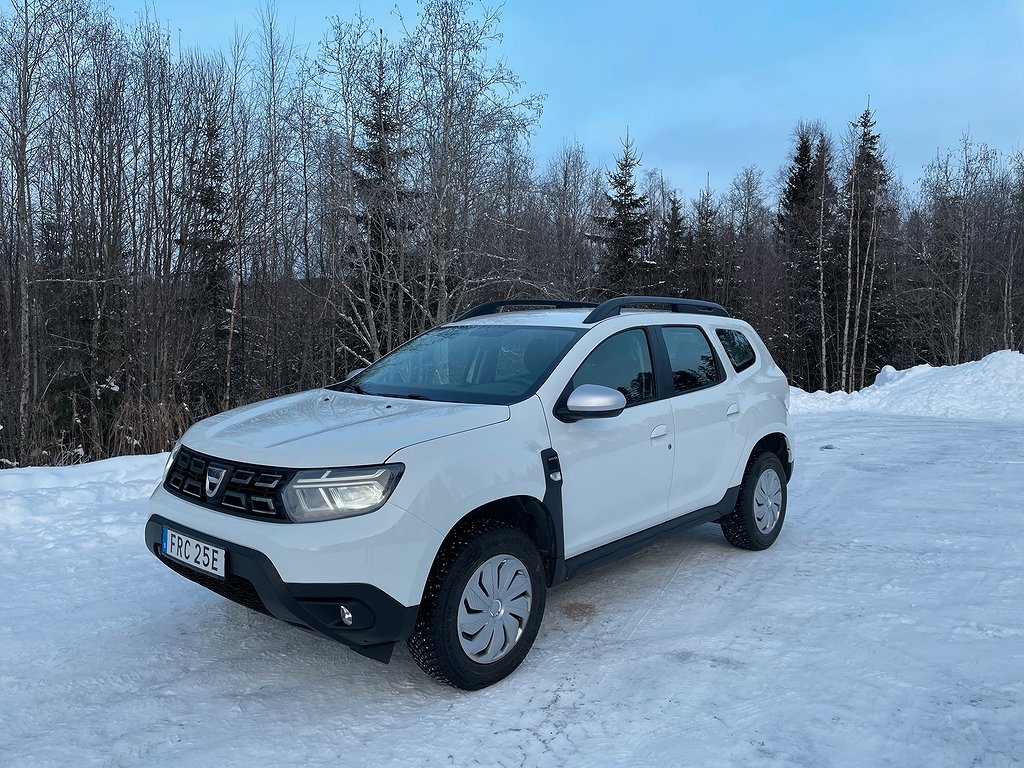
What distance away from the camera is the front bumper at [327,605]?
2811 millimetres

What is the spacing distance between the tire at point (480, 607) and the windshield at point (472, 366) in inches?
28.9

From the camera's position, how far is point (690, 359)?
15.6 ft

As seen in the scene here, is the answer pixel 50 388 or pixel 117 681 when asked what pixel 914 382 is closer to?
pixel 117 681

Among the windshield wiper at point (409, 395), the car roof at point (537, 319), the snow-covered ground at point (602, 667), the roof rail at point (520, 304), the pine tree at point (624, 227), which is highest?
the pine tree at point (624, 227)

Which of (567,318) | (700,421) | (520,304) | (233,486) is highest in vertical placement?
(520,304)

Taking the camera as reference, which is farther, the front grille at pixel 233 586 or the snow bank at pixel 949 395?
the snow bank at pixel 949 395

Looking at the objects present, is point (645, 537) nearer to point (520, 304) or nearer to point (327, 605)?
point (327, 605)

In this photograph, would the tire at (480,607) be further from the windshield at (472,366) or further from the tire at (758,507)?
the tire at (758,507)

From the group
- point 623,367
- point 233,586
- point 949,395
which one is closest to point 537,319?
point 623,367

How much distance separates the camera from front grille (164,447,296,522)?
9.64ft

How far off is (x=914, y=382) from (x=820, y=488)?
11418 mm

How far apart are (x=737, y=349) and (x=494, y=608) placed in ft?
9.84

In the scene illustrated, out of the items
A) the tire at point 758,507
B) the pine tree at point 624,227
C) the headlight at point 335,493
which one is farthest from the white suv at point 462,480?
the pine tree at point 624,227

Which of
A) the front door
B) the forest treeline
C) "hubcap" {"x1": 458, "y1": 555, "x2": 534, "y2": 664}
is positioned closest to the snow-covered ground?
"hubcap" {"x1": 458, "y1": 555, "x2": 534, "y2": 664}
